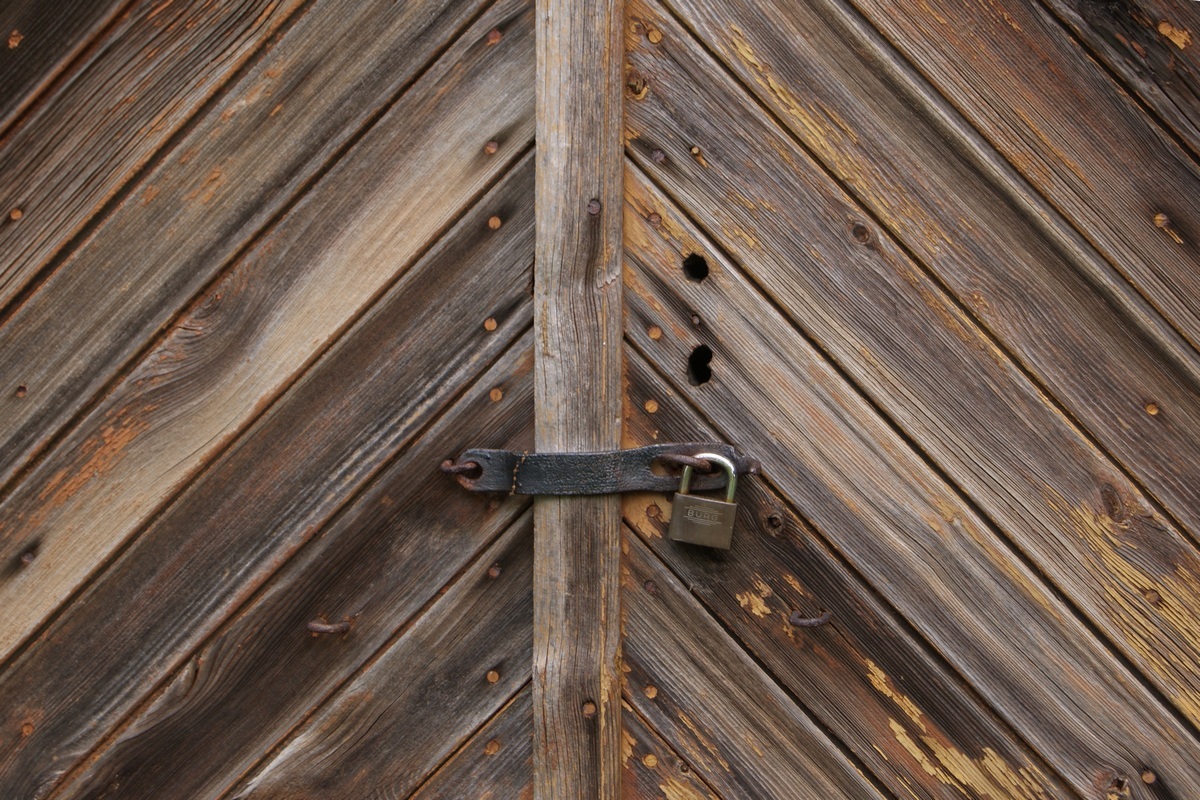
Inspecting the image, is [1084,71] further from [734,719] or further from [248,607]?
[248,607]

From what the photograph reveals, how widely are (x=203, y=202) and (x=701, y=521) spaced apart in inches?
37.7

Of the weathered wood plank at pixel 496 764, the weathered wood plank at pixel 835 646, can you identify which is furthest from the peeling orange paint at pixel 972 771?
the weathered wood plank at pixel 496 764

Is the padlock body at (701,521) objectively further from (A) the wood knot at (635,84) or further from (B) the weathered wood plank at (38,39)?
(B) the weathered wood plank at (38,39)

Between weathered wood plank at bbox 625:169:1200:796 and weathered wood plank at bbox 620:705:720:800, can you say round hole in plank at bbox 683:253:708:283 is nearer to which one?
weathered wood plank at bbox 625:169:1200:796

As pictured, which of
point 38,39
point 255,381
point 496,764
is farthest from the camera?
point 496,764

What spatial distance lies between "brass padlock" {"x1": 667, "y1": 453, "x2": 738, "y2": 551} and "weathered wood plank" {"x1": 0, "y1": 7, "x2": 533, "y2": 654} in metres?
0.60

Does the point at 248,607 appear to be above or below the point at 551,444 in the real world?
below

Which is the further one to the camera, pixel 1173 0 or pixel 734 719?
pixel 734 719

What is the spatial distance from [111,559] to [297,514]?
1.01 feet

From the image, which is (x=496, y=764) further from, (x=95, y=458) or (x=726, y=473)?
(x=95, y=458)

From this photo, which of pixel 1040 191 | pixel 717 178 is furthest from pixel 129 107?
pixel 1040 191

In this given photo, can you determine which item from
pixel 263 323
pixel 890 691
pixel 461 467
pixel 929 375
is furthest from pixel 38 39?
pixel 890 691

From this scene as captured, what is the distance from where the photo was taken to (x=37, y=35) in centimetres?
137

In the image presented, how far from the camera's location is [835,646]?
1538 mm
